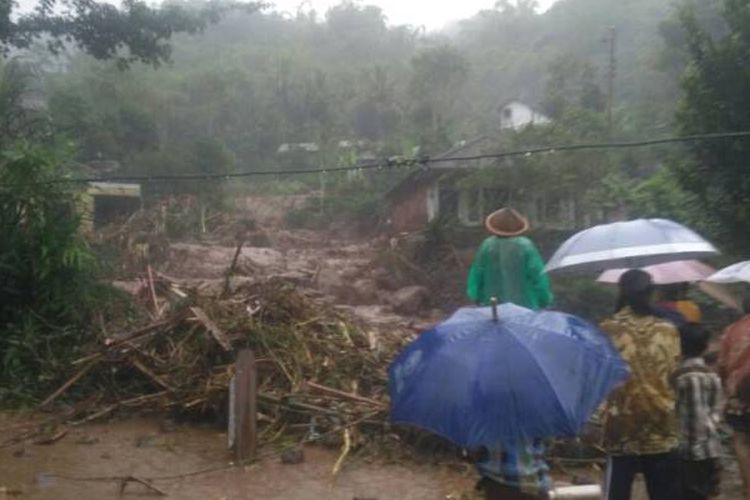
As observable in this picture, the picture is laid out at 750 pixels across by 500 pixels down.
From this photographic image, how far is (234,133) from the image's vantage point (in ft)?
163

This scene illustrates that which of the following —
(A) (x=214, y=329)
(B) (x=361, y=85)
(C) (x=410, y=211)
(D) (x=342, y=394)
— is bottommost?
(D) (x=342, y=394)

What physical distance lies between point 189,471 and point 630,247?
3.76m

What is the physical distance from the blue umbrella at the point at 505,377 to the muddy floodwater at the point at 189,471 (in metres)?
3.06

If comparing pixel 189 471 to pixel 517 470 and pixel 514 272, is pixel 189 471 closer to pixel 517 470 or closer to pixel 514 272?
pixel 514 272

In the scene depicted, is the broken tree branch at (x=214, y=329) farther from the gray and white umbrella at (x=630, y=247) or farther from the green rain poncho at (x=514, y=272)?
the gray and white umbrella at (x=630, y=247)

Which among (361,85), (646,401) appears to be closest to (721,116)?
(646,401)

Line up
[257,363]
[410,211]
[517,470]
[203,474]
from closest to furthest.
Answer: [517,470]
[203,474]
[257,363]
[410,211]

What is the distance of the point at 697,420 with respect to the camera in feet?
14.1

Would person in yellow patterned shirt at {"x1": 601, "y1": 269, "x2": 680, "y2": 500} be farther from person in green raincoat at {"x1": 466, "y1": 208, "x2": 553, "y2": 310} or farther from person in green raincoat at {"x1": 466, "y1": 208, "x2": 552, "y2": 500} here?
person in green raincoat at {"x1": 466, "y1": 208, "x2": 553, "y2": 310}

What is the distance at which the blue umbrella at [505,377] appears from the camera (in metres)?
3.29

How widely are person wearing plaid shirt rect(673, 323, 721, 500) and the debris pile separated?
3.56m

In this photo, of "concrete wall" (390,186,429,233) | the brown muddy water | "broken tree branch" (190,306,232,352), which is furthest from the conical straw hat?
"concrete wall" (390,186,429,233)

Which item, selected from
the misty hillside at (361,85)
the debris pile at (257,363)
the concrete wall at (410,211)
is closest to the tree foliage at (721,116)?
the debris pile at (257,363)

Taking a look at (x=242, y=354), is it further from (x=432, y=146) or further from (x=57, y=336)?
(x=432, y=146)
